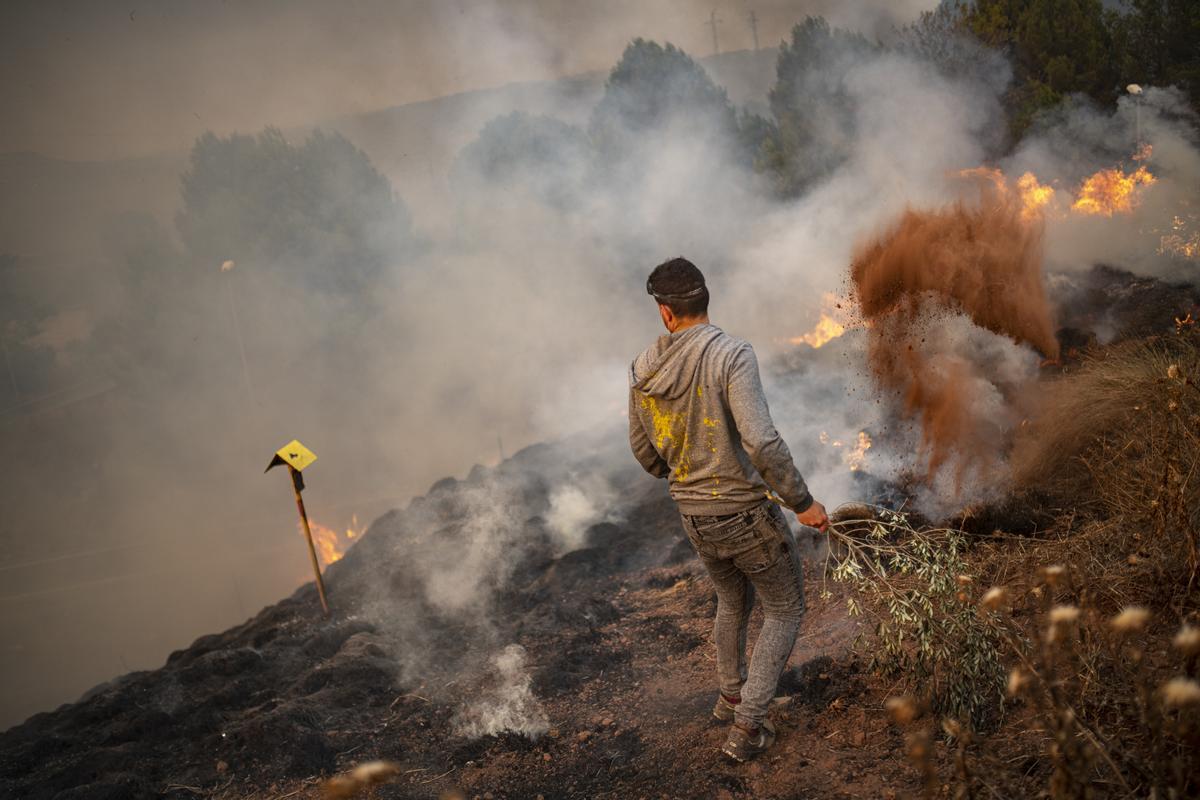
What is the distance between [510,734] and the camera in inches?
160

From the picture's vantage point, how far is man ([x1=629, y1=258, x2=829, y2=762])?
9.55 feet

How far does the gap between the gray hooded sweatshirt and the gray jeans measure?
0.07 m

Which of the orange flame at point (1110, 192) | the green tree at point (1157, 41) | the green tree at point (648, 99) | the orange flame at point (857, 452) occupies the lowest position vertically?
the orange flame at point (857, 452)

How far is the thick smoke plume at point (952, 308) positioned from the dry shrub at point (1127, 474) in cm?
67

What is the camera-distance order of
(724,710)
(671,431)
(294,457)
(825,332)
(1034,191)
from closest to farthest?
(671,431) < (724,710) < (294,457) < (1034,191) < (825,332)

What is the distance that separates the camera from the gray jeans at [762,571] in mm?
3025

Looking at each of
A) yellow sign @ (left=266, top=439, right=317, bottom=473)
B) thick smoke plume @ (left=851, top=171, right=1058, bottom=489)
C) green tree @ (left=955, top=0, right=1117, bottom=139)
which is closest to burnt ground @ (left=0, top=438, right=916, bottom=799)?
yellow sign @ (left=266, top=439, right=317, bottom=473)

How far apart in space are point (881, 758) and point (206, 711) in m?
4.89

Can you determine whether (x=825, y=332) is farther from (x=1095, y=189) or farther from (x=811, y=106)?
(x=811, y=106)

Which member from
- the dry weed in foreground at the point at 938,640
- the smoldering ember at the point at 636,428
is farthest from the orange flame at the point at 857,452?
the dry weed in foreground at the point at 938,640

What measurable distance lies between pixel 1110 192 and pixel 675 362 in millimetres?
13028

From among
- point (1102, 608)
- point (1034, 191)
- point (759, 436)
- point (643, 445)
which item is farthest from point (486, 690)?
point (1034, 191)

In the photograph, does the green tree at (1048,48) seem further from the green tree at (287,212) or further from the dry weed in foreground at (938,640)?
the green tree at (287,212)

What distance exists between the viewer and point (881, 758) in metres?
3.02
